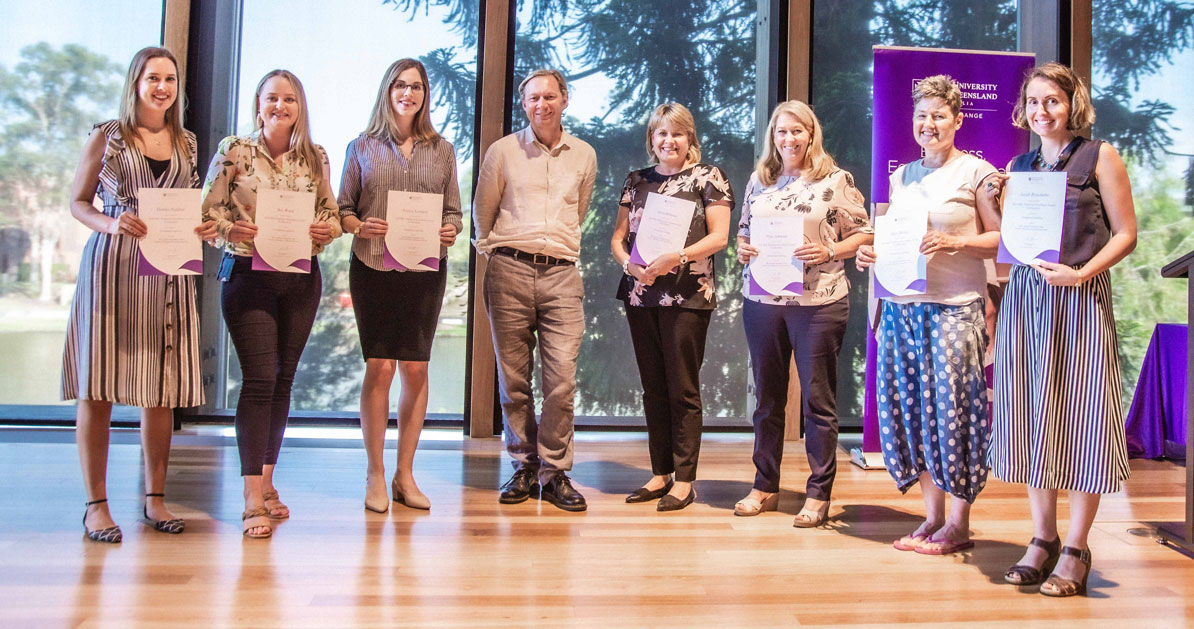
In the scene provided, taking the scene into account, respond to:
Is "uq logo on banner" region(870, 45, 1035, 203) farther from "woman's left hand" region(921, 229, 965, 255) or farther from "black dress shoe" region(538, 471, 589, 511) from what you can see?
"black dress shoe" region(538, 471, 589, 511)

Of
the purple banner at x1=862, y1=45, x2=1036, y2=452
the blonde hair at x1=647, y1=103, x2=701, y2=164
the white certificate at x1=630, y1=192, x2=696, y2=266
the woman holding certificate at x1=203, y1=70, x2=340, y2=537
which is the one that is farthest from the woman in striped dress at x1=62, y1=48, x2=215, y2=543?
the purple banner at x1=862, y1=45, x2=1036, y2=452

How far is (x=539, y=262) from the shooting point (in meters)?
3.39

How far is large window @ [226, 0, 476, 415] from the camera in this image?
4891mm

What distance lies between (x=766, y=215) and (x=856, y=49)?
234 centimetres

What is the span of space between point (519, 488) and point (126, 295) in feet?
4.87

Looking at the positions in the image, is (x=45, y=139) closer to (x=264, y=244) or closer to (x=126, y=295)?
(x=126, y=295)

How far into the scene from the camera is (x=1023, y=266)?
2.61 meters

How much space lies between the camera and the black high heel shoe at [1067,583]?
Answer: 250 centimetres

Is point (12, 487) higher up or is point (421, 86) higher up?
point (421, 86)

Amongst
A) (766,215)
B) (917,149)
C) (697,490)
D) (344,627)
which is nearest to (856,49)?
(917,149)

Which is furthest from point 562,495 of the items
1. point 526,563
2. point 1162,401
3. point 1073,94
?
point 1162,401

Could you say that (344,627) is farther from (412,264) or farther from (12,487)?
(12,487)

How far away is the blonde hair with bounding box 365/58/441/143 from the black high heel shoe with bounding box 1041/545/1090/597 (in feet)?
7.81

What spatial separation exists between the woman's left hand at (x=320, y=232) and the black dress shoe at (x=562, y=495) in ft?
3.92
